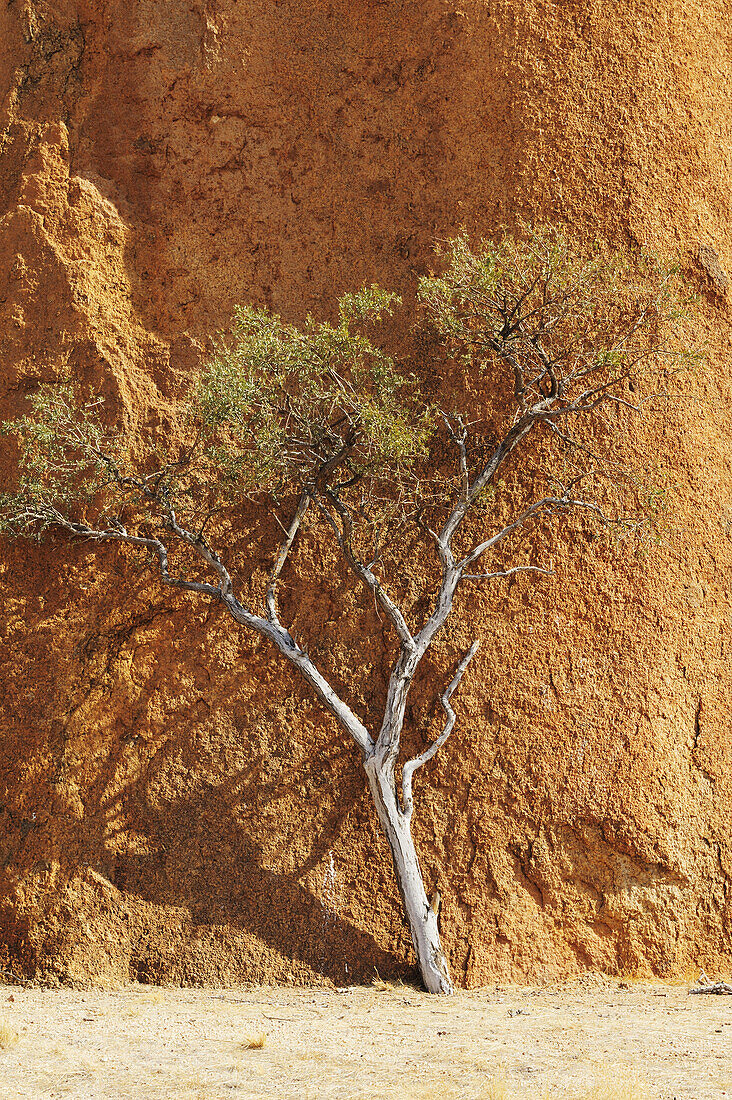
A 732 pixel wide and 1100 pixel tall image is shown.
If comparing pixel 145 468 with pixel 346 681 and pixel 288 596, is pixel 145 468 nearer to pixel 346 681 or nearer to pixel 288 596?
pixel 288 596

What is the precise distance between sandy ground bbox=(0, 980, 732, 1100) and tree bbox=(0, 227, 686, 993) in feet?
3.21

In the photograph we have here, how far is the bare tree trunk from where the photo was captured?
7.70 metres

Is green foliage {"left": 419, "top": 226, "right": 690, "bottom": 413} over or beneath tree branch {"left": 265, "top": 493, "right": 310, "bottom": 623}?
over

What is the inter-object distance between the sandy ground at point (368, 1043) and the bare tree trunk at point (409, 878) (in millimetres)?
216

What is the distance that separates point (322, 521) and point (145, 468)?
64.5 inches

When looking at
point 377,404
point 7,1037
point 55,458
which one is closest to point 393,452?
point 377,404

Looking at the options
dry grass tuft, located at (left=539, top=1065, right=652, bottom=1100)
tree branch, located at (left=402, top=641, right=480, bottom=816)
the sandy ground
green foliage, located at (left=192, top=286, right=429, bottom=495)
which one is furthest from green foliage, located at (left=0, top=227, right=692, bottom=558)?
dry grass tuft, located at (left=539, top=1065, right=652, bottom=1100)

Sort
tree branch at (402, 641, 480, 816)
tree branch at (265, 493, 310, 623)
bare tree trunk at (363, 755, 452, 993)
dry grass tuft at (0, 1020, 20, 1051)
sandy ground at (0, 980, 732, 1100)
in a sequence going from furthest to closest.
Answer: tree branch at (265, 493, 310, 623)
tree branch at (402, 641, 480, 816)
bare tree trunk at (363, 755, 452, 993)
dry grass tuft at (0, 1020, 20, 1051)
sandy ground at (0, 980, 732, 1100)

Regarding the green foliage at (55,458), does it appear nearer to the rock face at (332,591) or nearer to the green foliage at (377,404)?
the green foliage at (377,404)

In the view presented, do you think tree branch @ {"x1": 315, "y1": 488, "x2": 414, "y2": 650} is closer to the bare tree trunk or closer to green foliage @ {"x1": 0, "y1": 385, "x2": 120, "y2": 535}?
the bare tree trunk

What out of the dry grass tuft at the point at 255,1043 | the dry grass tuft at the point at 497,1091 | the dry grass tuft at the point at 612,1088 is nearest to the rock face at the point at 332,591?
the dry grass tuft at the point at 255,1043

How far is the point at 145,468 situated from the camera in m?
9.09

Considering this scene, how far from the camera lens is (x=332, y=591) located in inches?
350

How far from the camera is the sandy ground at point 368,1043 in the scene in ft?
17.7
